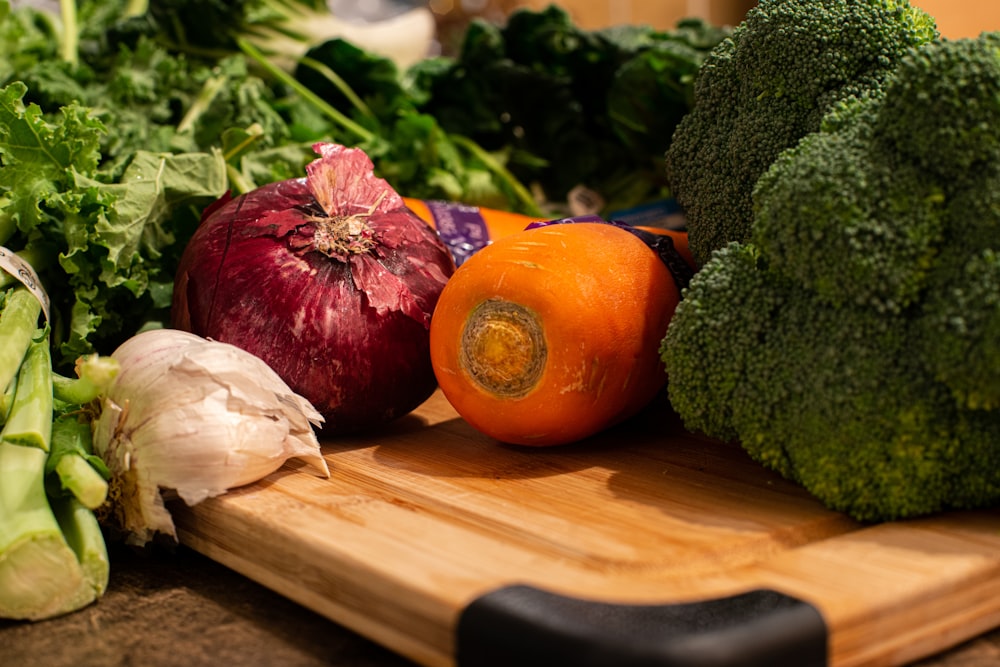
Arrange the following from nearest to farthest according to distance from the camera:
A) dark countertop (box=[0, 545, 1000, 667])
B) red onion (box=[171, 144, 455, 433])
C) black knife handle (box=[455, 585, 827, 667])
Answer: black knife handle (box=[455, 585, 827, 667]) < dark countertop (box=[0, 545, 1000, 667]) < red onion (box=[171, 144, 455, 433])

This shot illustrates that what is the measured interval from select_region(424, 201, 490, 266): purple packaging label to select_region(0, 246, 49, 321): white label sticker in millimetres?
553

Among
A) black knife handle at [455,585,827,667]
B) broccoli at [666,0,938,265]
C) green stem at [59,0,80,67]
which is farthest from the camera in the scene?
green stem at [59,0,80,67]

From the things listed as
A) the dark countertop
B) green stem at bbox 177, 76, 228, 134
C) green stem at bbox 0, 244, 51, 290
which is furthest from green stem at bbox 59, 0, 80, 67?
the dark countertop

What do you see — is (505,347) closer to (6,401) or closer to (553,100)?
(6,401)

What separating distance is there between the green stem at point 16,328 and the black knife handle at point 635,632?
57cm

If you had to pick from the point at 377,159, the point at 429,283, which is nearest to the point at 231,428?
the point at 429,283

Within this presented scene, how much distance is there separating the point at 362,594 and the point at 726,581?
0.94ft

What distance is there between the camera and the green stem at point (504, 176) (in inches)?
74.9

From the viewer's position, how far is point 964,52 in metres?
0.82


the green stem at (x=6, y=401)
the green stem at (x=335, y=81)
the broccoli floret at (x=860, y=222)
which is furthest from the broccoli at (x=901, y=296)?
the green stem at (x=335, y=81)

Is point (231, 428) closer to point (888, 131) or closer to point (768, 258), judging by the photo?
point (768, 258)

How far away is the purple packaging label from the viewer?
57.1 inches

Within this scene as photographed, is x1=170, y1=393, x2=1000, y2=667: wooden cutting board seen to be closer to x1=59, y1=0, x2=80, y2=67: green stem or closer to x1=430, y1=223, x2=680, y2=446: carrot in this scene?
x1=430, y1=223, x2=680, y2=446: carrot

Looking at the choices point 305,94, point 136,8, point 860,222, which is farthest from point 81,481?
point 136,8
